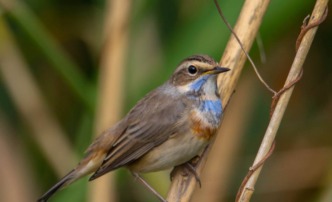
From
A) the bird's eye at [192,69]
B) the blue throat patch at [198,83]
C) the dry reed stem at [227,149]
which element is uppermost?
the bird's eye at [192,69]

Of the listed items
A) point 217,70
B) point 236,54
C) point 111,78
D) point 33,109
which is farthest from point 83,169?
point 33,109

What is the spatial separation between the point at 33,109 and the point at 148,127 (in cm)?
120

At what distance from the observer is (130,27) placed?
4.86 meters

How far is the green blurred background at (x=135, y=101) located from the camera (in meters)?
5.12

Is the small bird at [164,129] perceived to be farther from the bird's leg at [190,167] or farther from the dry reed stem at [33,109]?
the dry reed stem at [33,109]

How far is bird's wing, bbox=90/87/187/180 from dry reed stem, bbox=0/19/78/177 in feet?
2.77

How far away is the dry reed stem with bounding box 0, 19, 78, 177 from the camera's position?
5199mm

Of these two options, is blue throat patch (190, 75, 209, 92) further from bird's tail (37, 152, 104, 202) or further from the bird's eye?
bird's tail (37, 152, 104, 202)

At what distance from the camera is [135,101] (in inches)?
191

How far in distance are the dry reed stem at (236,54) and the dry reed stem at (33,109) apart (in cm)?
135

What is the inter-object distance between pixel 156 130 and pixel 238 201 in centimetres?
106

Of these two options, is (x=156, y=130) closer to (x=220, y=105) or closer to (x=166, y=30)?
(x=220, y=105)

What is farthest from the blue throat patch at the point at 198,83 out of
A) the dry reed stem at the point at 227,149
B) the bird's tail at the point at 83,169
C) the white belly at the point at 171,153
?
the dry reed stem at the point at 227,149

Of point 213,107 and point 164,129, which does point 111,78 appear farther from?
point 213,107
